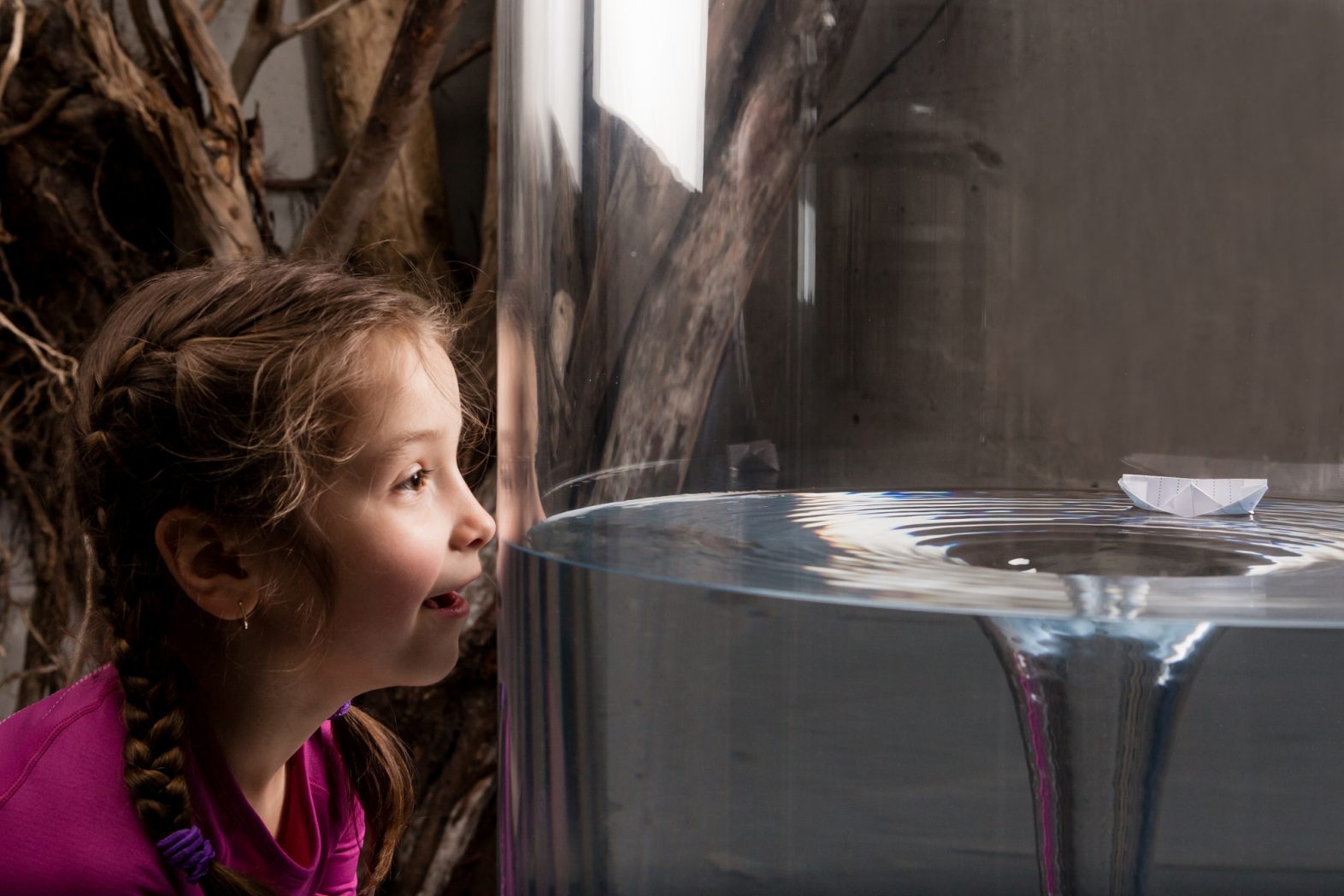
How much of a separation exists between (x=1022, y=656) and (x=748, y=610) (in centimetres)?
7

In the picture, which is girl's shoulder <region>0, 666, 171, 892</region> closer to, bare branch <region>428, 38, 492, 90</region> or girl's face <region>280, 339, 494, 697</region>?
girl's face <region>280, 339, 494, 697</region>

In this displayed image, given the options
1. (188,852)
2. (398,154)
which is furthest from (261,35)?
(188,852)

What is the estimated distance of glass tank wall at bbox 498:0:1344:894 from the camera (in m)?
0.36

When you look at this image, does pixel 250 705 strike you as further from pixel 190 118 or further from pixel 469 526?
pixel 190 118

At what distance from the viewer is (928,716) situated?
1.24 feet

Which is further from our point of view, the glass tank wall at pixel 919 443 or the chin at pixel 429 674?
the chin at pixel 429 674

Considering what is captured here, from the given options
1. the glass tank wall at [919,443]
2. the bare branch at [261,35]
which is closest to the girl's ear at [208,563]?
the glass tank wall at [919,443]

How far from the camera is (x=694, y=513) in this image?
1.42 feet

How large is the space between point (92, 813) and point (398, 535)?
160 mm

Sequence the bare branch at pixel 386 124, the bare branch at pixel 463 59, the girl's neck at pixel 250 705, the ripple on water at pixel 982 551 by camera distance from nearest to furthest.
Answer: the ripple on water at pixel 982 551, the girl's neck at pixel 250 705, the bare branch at pixel 386 124, the bare branch at pixel 463 59

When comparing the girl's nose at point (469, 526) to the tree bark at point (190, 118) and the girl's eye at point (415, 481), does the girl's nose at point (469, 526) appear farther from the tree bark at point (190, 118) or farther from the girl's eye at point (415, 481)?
the tree bark at point (190, 118)

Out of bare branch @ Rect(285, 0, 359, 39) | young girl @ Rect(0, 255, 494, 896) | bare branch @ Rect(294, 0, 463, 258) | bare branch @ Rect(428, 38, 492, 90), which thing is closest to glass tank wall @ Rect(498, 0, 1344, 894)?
young girl @ Rect(0, 255, 494, 896)

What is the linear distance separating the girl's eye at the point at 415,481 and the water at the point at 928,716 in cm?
15

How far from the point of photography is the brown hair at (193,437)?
1.76 ft
